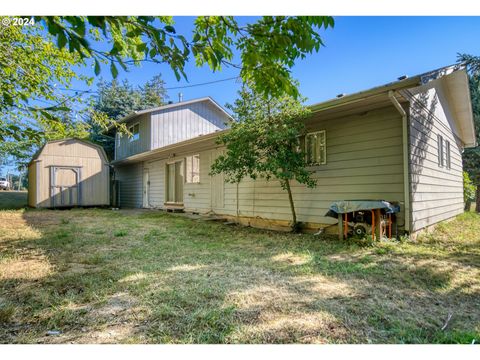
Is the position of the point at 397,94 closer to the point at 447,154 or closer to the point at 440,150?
the point at 440,150

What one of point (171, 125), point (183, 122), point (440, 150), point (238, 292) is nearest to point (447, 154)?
point (440, 150)

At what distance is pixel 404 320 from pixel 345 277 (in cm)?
103

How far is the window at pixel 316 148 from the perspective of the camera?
593 cm

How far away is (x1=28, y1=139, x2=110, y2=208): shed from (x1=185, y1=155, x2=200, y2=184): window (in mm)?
5384

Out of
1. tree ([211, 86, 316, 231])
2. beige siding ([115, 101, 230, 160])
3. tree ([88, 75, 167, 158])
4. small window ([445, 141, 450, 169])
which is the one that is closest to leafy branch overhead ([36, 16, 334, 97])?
tree ([211, 86, 316, 231])

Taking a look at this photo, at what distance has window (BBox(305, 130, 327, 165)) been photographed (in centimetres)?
593

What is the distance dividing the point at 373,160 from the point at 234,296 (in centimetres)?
396

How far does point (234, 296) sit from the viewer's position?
246 cm

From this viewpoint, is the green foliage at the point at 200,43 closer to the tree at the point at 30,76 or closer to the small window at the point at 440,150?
the tree at the point at 30,76

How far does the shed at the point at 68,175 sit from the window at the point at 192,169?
5384 millimetres

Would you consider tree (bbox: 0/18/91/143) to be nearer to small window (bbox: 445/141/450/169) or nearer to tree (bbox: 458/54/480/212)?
small window (bbox: 445/141/450/169)

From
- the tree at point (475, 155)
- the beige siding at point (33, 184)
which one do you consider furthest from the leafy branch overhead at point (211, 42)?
the tree at point (475, 155)
